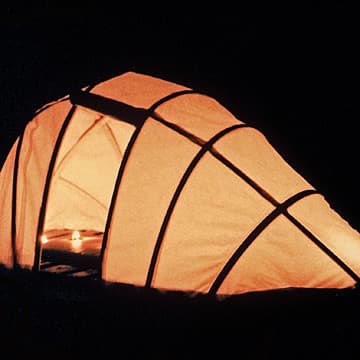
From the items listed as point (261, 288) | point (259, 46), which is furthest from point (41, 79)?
point (261, 288)

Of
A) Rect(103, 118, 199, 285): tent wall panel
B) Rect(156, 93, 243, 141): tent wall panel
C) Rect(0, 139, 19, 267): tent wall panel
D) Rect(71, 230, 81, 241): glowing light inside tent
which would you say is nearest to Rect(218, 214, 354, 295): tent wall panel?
Rect(103, 118, 199, 285): tent wall panel

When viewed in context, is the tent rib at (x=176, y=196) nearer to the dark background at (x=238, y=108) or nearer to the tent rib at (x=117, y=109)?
the dark background at (x=238, y=108)

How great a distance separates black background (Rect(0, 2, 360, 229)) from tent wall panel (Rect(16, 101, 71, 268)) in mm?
331

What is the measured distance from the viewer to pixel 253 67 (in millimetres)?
6531

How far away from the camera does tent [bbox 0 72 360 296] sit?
460cm

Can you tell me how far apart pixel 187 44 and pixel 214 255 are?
4104mm

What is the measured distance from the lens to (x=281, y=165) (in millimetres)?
4973

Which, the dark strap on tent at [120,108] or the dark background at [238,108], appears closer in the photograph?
the dark background at [238,108]

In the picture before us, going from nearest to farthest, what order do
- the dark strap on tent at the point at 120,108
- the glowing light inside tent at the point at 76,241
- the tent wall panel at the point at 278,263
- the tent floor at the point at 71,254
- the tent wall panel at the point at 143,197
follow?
the tent wall panel at the point at 278,263 → the tent wall panel at the point at 143,197 → the dark strap on tent at the point at 120,108 → the tent floor at the point at 71,254 → the glowing light inside tent at the point at 76,241

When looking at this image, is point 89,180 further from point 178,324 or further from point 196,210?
point 178,324

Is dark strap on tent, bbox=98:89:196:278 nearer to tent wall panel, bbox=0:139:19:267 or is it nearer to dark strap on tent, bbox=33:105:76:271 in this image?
dark strap on tent, bbox=33:105:76:271

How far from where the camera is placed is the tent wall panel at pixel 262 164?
4.79m

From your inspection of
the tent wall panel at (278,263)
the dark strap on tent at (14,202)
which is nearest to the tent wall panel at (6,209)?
the dark strap on tent at (14,202)

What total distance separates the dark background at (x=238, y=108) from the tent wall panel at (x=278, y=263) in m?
0.21
